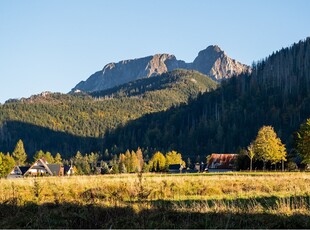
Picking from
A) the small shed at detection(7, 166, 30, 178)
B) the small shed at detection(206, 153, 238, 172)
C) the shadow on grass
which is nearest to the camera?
the shadow on grass

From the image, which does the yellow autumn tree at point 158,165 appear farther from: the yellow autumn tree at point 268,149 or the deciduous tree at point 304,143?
the deciduous tree at point 304,143

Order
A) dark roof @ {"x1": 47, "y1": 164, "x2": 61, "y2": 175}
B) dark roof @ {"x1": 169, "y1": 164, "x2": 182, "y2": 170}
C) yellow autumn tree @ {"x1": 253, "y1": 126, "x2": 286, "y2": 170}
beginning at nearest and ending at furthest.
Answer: yellow autumn tree @ {"x1": 253, "y1": 126, "x2": 286, "y2": 170} → dark roof @ {"x1": 47, "y1": 164, "x2": 61, "y2": 175} → dark roof @ {"x1": 169, "y1": 164, "x2": 182, "y2": 170}

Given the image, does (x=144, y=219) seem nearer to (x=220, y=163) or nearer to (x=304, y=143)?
(x=304, y=143)

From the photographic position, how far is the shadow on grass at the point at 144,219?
11609 mm

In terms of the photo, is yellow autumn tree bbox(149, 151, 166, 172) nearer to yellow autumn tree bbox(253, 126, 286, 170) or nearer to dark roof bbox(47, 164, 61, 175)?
dark roof bbox(47, 164, 61, 175)

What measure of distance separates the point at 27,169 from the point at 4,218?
10634cm

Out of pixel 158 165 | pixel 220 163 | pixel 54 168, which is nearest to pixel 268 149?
pixel 220 163

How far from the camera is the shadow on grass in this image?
38.1 feet

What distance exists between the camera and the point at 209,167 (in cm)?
11844

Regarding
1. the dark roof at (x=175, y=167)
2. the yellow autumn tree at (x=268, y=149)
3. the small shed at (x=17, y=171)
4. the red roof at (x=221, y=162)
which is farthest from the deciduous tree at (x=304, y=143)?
the small shed at (x=17, y=171)

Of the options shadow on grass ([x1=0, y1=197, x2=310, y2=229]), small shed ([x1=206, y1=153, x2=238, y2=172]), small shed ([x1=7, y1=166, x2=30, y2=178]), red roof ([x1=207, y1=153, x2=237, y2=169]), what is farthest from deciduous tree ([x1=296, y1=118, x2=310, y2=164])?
small shed ([x1=7, y1=166, x2=30, y2=178])

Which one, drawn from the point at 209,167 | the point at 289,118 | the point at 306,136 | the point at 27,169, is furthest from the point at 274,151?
the point at 289,118

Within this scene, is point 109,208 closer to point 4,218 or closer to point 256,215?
point 4,218

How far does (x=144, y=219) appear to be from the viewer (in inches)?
475
